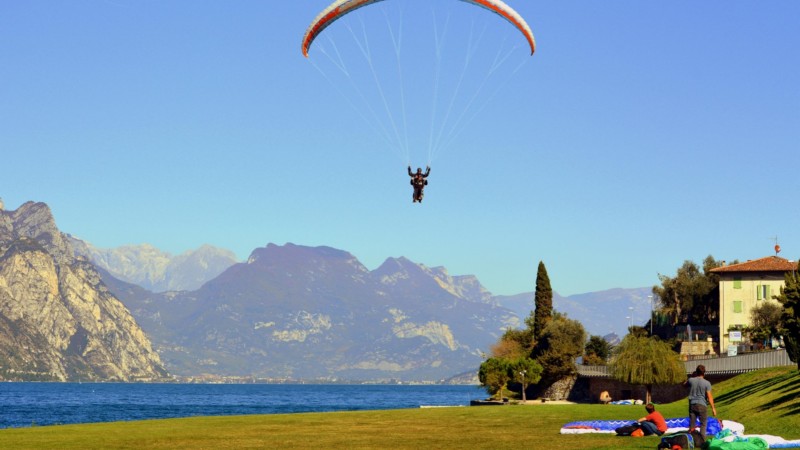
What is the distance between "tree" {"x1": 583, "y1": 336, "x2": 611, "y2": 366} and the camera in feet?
438

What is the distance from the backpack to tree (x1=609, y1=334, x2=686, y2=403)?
169 ft

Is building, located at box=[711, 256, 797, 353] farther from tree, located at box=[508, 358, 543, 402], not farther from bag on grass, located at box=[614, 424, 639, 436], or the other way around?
bag on grass, located at box=[614, 424, 639, 436]

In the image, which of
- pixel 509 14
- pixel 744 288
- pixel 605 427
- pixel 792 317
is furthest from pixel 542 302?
pixel 605 427

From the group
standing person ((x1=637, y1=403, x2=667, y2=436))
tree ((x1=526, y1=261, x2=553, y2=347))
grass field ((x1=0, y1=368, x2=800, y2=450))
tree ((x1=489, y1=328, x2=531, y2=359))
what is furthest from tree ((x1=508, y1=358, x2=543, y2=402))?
standing person ((x1=637, y1=403, x2=667, y2=436))

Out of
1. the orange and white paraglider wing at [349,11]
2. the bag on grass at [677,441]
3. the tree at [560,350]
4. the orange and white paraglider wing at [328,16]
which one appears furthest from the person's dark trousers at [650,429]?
the tree at [560,350]

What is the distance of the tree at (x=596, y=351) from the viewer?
133500 mm

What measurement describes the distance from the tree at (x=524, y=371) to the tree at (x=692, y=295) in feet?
84.3

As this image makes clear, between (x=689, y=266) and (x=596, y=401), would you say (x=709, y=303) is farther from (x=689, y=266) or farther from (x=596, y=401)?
(x=596, y=401)

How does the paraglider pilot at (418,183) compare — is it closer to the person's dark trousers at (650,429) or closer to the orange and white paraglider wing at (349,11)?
the orange and white paraglider wing at (349,11)

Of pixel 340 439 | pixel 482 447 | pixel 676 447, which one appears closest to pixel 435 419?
pixel 340 439

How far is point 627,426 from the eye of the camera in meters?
38.7

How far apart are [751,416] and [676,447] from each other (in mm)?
17266

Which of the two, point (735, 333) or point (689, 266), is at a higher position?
point (689, 266)

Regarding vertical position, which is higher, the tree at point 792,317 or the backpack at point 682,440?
the tree at point 792,317
